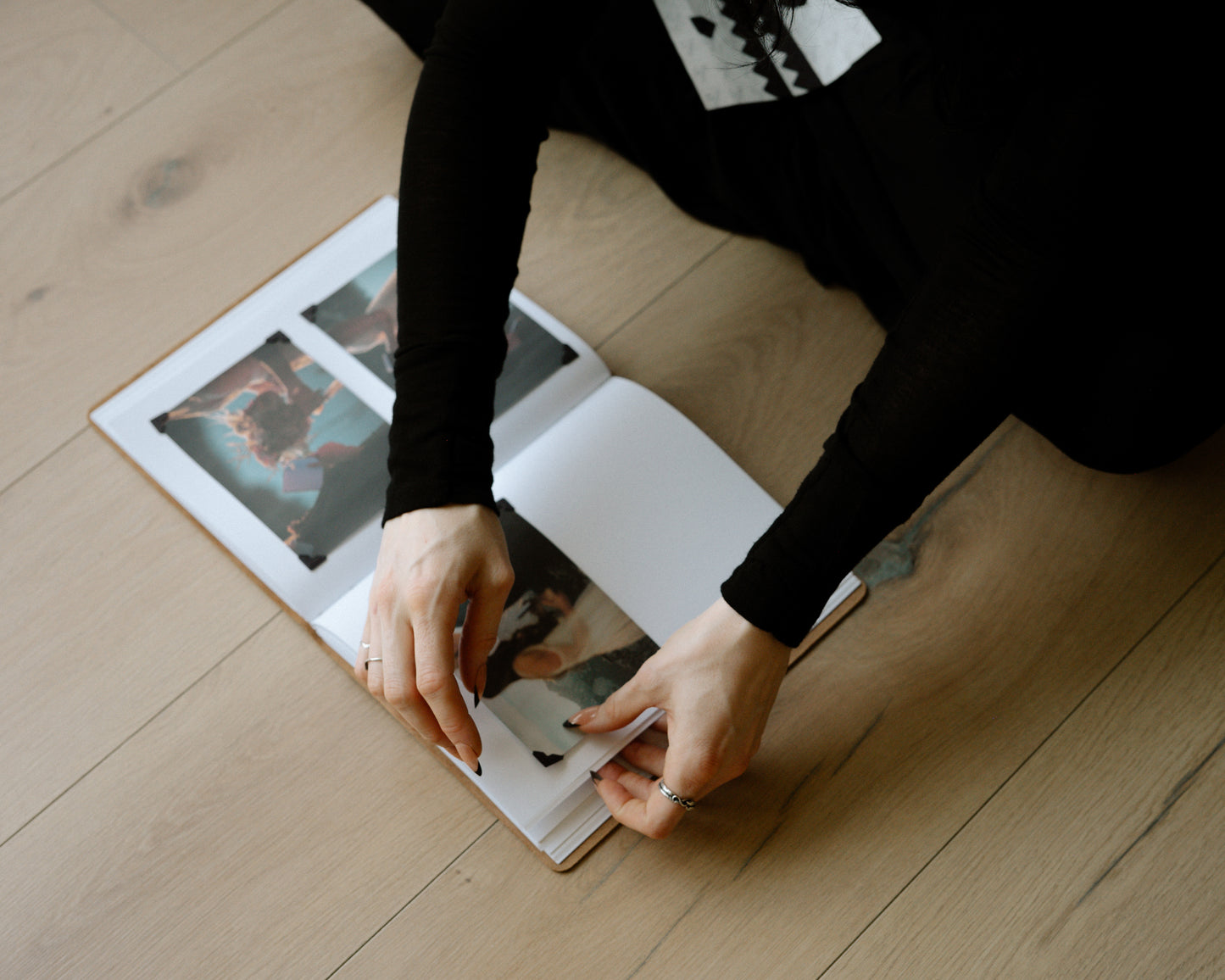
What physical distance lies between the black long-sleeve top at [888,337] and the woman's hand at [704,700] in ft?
0.06

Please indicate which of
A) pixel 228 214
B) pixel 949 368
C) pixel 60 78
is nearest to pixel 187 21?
pixel 60 78

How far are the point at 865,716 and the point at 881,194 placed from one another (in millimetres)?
360

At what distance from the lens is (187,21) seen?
0.87 metres

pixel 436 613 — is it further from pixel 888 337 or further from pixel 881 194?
Result: pixel 881 194

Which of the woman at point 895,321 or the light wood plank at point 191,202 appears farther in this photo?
the light wood plank at point 191,202

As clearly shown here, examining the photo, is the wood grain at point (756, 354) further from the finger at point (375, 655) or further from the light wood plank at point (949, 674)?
the finger at point (375, 655)

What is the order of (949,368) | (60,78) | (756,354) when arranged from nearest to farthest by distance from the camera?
(949,368) < (756,354) < (60,78)

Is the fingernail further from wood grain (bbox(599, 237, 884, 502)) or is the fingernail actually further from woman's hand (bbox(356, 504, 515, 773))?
wood grain (bbox(599, 237, 884, 502))

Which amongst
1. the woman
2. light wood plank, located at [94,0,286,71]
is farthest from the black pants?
light wood plank, located at [94,0,286,71]

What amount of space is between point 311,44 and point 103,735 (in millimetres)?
611

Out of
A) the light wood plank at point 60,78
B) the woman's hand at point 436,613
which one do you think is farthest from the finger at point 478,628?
the light wood plank at point 60,78

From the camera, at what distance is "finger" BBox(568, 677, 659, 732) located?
21.8 inches

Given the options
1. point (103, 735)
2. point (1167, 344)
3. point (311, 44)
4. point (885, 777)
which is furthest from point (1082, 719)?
point (311, 44)

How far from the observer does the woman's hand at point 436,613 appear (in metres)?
0.54
